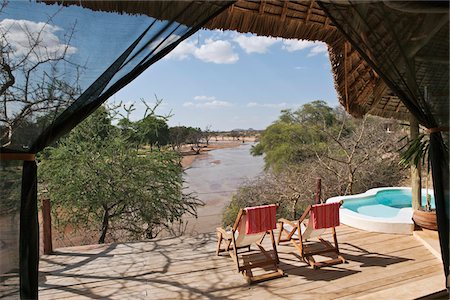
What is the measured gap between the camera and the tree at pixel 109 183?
16.7 ft

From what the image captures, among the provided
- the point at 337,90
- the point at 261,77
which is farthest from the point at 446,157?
the point at 261,77

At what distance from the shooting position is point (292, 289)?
268 centimetres

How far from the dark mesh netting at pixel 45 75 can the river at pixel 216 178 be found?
176 inches

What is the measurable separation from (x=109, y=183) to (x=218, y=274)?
298cm

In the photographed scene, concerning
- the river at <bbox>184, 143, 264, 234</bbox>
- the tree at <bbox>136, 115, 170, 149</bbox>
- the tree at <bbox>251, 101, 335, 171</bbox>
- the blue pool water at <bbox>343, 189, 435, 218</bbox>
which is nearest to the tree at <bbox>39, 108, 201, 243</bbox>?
the tree at <bbox>136, 115, 170, 149</bbox>

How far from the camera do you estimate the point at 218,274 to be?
302 cm

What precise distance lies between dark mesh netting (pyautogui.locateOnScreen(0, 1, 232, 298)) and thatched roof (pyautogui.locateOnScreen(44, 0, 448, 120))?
0.05m

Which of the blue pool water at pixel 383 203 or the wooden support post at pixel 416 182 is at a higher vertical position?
the wooden support post at pixel 416 182

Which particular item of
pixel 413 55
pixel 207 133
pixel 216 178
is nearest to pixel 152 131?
pixel 207 133

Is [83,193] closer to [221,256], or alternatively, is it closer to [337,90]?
[221,256]

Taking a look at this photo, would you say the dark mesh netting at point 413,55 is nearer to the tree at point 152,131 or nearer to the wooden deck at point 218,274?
the wooden deck at point 218,274

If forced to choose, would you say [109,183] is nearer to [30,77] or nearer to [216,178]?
[30,77]

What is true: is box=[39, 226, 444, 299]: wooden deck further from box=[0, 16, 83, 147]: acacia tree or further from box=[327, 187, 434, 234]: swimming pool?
box=[0, 16, 83, 147]: acacia tree

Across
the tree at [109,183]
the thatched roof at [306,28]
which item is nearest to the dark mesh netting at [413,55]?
the thatched roof at [306,28]
